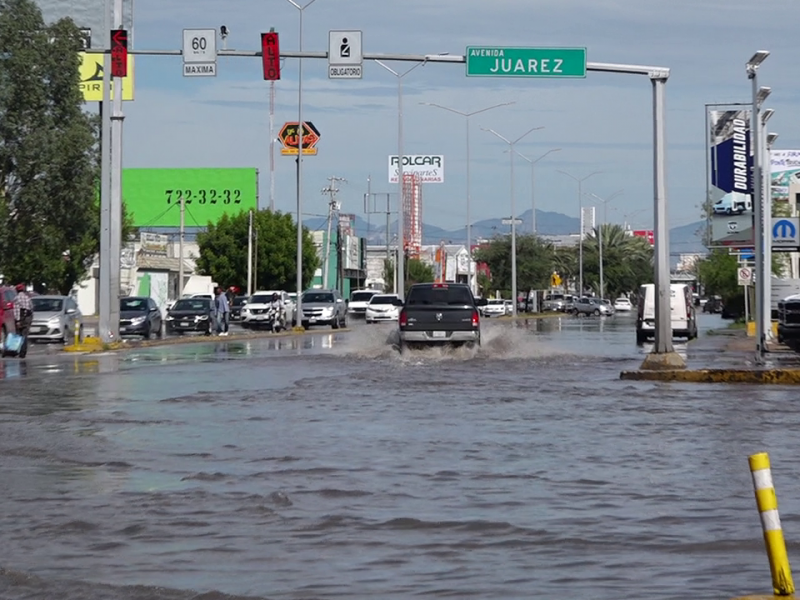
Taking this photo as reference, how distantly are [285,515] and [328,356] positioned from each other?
24362 millimetres

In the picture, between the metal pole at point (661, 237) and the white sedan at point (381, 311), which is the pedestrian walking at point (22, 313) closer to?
the metal pole at point (661, 237)

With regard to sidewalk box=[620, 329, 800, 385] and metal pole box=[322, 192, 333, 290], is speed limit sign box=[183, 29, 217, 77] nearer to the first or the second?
sidewalk box=[620, 329, 800, 385]

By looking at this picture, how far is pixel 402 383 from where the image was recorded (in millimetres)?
24422

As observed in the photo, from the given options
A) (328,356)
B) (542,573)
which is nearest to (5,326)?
(328,356)

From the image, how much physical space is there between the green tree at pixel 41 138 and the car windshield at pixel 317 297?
1258cm

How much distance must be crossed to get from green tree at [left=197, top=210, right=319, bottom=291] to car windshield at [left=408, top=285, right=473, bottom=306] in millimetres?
62104

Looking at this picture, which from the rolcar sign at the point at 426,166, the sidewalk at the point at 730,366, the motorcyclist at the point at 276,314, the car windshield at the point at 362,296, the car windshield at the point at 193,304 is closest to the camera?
the sidewalk at the point at 730,366

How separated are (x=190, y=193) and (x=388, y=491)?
9824cm

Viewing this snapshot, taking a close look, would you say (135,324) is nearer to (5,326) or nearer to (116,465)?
(5,326)

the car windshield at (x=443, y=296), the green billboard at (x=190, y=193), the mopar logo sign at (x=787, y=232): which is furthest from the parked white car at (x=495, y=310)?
the car windshield at (x=443, y=296)

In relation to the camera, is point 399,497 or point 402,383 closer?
point 399,497

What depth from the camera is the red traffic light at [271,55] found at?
28.5m

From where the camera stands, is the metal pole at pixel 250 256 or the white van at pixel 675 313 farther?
Result: the metal pole at pixel 250 256

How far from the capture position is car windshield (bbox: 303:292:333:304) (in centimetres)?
6162
